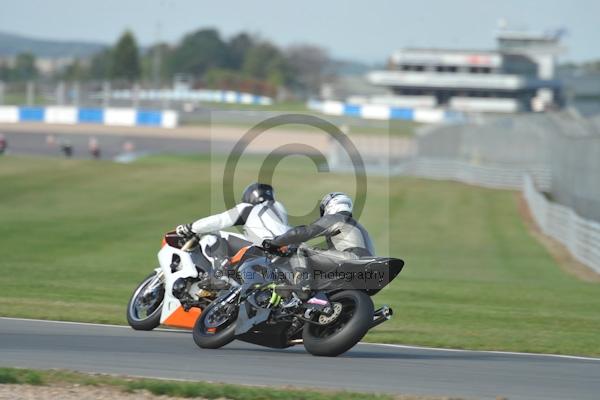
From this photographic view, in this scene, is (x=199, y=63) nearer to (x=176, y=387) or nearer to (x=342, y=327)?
(x=342, y=327)

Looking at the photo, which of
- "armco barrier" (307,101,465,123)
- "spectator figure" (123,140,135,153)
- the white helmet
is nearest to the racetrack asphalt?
the white helmet

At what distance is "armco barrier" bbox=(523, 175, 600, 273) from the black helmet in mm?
12890

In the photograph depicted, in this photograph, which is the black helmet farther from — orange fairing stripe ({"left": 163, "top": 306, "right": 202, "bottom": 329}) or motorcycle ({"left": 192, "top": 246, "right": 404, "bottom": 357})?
orange fairing stripe ({"left": 163, "top": 306, "right": 202, "bottom": 329})

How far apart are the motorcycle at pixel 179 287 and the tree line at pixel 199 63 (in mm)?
86574

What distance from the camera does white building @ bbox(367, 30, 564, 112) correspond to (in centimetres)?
11475

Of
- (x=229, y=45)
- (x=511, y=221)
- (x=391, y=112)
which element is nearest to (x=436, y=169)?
(x=511, y=221)

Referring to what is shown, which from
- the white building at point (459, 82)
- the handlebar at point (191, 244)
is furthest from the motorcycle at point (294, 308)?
the white building at point (459, 82)

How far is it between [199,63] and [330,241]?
11743 centimetres

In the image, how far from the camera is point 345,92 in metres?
143

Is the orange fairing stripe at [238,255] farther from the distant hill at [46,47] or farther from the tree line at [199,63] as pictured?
the tree line at [199,63]

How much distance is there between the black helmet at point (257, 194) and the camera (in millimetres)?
10664

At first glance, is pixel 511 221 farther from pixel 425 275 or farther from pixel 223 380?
pixel 223 380

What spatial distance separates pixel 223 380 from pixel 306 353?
174 centimetres

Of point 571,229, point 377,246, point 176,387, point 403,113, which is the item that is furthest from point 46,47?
point 176,387
